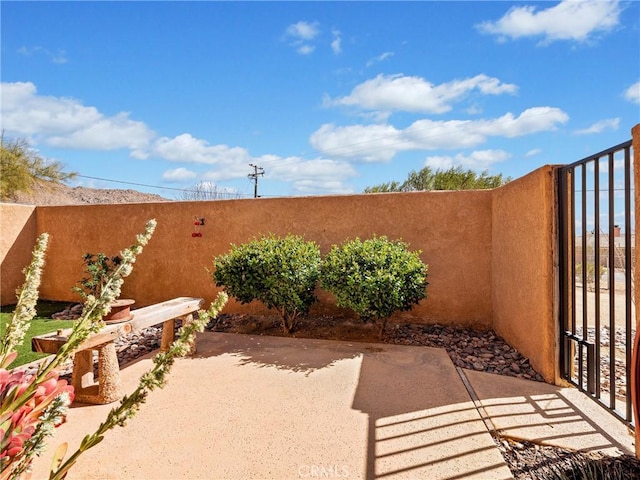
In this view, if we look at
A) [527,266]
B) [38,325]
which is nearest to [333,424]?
[527,266]

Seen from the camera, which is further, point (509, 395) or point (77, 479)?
point (509, 395)

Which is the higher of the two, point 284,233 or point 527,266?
point 284,233

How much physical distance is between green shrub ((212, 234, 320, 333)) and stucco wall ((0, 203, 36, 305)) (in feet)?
19.8

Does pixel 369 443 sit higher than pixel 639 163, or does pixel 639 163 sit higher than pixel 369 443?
pixel 639 163

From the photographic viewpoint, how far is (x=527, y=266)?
4.36 meters

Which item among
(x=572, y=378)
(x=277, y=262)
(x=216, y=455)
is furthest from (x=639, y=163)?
(x=277, y=262)

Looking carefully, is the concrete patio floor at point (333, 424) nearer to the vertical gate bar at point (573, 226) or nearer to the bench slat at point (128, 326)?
the bench slat at point (128, 326)

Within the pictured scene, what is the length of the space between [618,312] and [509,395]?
542 cm

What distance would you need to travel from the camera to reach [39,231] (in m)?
8.87

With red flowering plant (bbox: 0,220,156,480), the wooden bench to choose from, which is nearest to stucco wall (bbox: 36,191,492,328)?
the wooden bench

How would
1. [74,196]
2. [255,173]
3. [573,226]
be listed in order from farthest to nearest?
[255,173], [74,196], [573,226]

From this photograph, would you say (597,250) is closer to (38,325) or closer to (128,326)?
(128,326)

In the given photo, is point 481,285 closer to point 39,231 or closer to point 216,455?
point 216,455

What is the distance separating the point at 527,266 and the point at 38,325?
26.6ft
